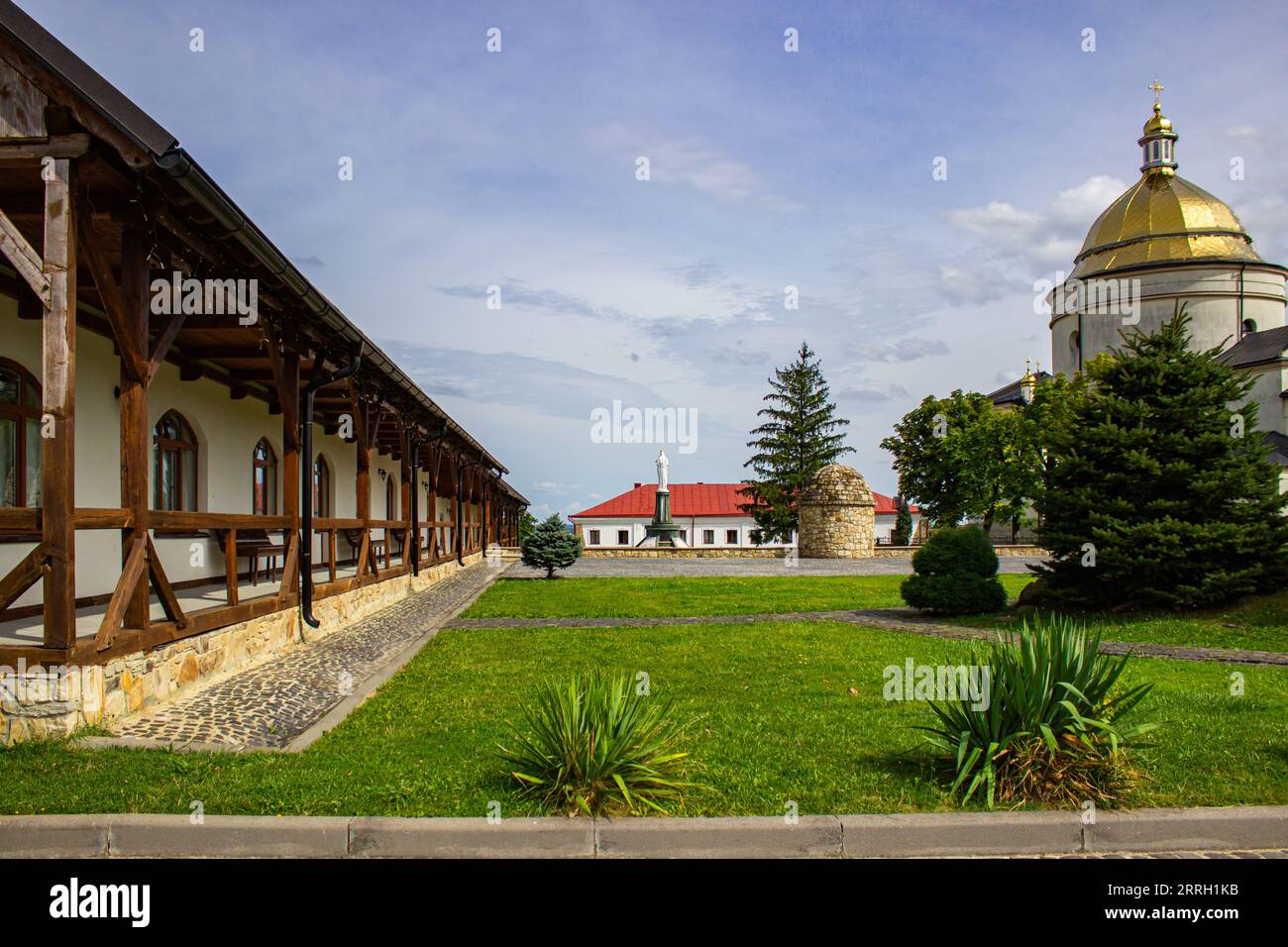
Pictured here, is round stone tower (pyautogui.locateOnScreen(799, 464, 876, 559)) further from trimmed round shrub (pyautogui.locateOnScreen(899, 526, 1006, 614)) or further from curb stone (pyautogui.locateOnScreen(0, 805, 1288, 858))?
curb stone (pyautogui.locateOnScreen(0, 805, 1288, 858))

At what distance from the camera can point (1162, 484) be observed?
507 inches

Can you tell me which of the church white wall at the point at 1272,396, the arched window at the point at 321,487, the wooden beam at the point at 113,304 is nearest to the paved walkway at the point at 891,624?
the arched window at the point at 321,487

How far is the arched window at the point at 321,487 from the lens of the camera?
18.5 m

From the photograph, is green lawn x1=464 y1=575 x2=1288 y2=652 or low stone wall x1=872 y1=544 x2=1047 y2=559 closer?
green lawn x1=464 y1=575 x2=1288 y2=652

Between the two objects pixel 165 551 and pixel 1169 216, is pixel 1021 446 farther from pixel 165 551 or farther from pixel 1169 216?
pixel 165 551

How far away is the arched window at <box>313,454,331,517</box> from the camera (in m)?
18.5

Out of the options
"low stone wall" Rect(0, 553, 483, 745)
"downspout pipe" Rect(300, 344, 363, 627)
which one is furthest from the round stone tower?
"low stone wall" Rect(0, 553, 483, 745)

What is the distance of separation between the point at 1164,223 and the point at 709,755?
51.2 meters

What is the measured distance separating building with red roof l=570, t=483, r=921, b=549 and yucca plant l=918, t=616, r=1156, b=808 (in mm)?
65824

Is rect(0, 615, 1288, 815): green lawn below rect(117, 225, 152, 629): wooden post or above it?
below

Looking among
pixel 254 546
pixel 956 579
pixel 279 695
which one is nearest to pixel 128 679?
pixel 279 695

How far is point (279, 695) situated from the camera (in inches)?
298
